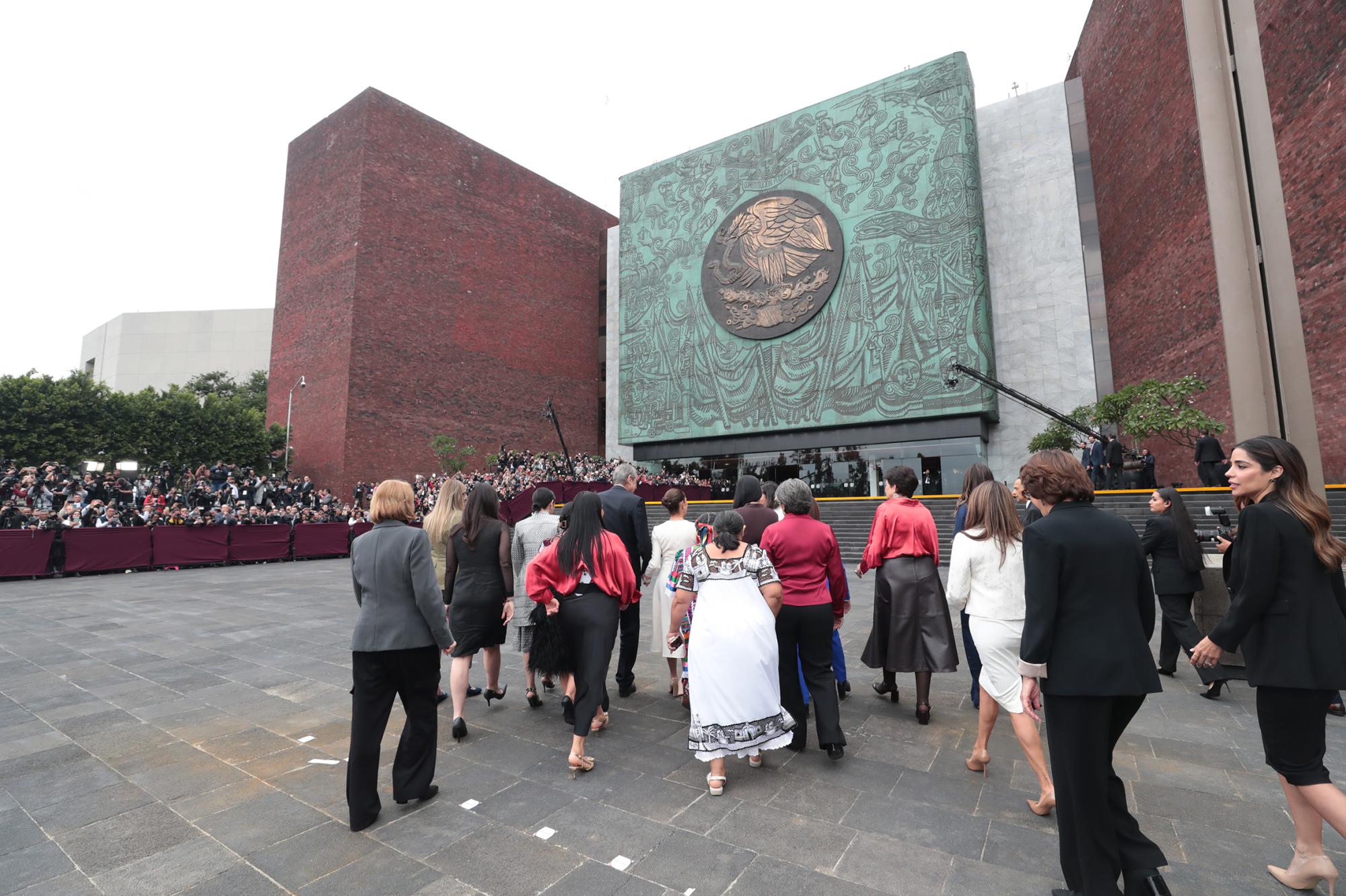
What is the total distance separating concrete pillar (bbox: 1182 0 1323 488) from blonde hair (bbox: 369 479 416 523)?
13.4 feet

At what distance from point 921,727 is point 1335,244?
49.0ft

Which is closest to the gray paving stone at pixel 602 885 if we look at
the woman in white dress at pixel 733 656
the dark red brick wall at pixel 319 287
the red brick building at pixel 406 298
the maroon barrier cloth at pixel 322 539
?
the woman in white dress at pixel 733 656

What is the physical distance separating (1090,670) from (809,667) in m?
1.80

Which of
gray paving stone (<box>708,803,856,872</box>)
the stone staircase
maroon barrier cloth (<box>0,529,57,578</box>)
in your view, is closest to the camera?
gray paving stone (<box>708,803,856,872</box>)

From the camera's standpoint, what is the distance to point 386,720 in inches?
121

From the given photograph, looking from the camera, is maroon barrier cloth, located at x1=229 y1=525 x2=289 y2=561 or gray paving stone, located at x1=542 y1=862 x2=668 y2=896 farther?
maroon barrier cloth, located at x1=229 y1=525 x2=289 y2=561

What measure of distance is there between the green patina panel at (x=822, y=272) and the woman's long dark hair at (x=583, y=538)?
21033 millimetres

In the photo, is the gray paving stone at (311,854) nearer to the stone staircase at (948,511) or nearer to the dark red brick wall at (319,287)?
the stone staircase at (948,511)

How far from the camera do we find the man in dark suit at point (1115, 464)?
15344 mm

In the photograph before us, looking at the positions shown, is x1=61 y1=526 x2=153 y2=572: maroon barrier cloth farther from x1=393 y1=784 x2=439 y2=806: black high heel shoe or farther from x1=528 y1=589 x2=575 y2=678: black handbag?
x1=393 y1=784 x2=439 y2=806: black high heel shoe

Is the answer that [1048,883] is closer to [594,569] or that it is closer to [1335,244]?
[594,569]

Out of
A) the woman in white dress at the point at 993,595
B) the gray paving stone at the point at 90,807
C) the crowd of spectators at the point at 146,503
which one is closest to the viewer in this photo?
the gray paving stone at the point at 90,807

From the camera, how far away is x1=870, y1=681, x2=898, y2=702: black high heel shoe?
4.72 meters

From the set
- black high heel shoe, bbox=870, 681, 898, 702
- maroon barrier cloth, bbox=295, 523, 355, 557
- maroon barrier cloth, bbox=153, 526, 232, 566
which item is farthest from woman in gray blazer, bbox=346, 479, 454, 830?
maroon barrier cloth, bbox=295, 523, 355, 557
